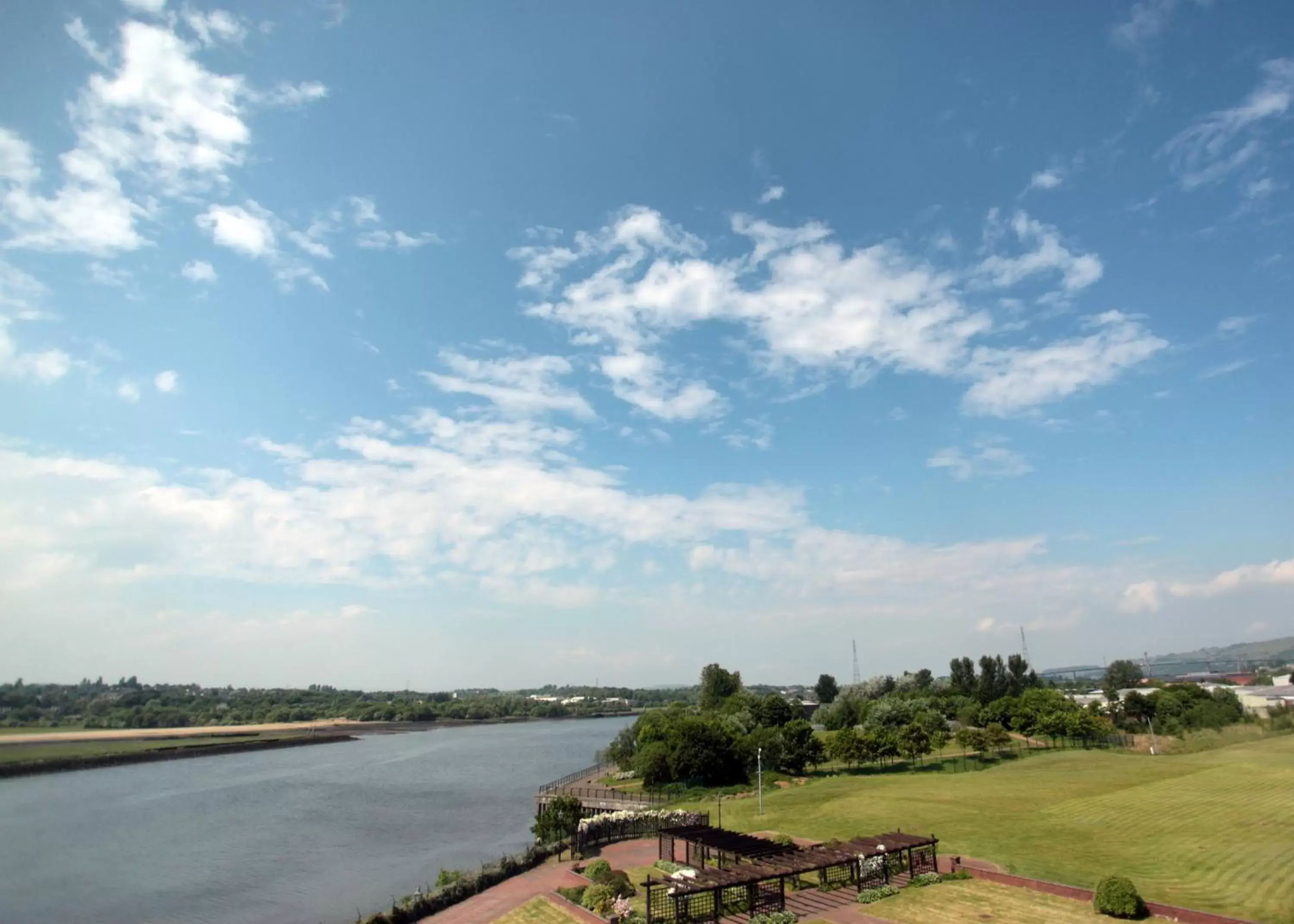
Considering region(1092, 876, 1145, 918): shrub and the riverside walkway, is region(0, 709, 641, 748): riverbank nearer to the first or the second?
the riverside walkway

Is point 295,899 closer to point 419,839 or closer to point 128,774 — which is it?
point 419,839

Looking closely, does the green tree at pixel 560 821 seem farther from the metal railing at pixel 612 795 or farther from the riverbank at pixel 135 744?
the riverbank at pixel 135 744

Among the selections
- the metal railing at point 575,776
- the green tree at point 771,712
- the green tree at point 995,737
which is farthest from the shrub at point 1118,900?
the green tree at point 771,712

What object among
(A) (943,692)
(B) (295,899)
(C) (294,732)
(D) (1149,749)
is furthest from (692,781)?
(C) (294,732)

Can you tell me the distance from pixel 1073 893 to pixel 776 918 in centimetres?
1199

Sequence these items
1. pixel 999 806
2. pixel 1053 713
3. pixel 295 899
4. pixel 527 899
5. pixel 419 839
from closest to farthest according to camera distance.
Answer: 1. pixel 527 899
2. pixel 295 899
3. pixel 999 806
4. pixel 419 839
5. pixel 1053 713

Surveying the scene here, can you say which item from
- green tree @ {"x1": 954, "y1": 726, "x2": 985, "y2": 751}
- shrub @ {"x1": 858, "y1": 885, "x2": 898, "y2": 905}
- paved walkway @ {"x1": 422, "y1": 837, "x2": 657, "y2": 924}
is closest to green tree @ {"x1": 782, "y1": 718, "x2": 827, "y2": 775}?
green tree @ {"x1": 954, "y1": 726, "x2": 985, "y2": 751}

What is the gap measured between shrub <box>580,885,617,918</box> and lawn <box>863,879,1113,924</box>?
33.4 ft

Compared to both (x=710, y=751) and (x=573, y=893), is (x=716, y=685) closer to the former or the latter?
(x=710, y=751)

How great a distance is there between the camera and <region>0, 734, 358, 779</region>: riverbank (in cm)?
10850

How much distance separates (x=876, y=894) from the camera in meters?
29.1

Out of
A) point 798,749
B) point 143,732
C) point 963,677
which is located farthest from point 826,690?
point 143,732

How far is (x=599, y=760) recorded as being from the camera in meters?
109

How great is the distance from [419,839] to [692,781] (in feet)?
85.1
